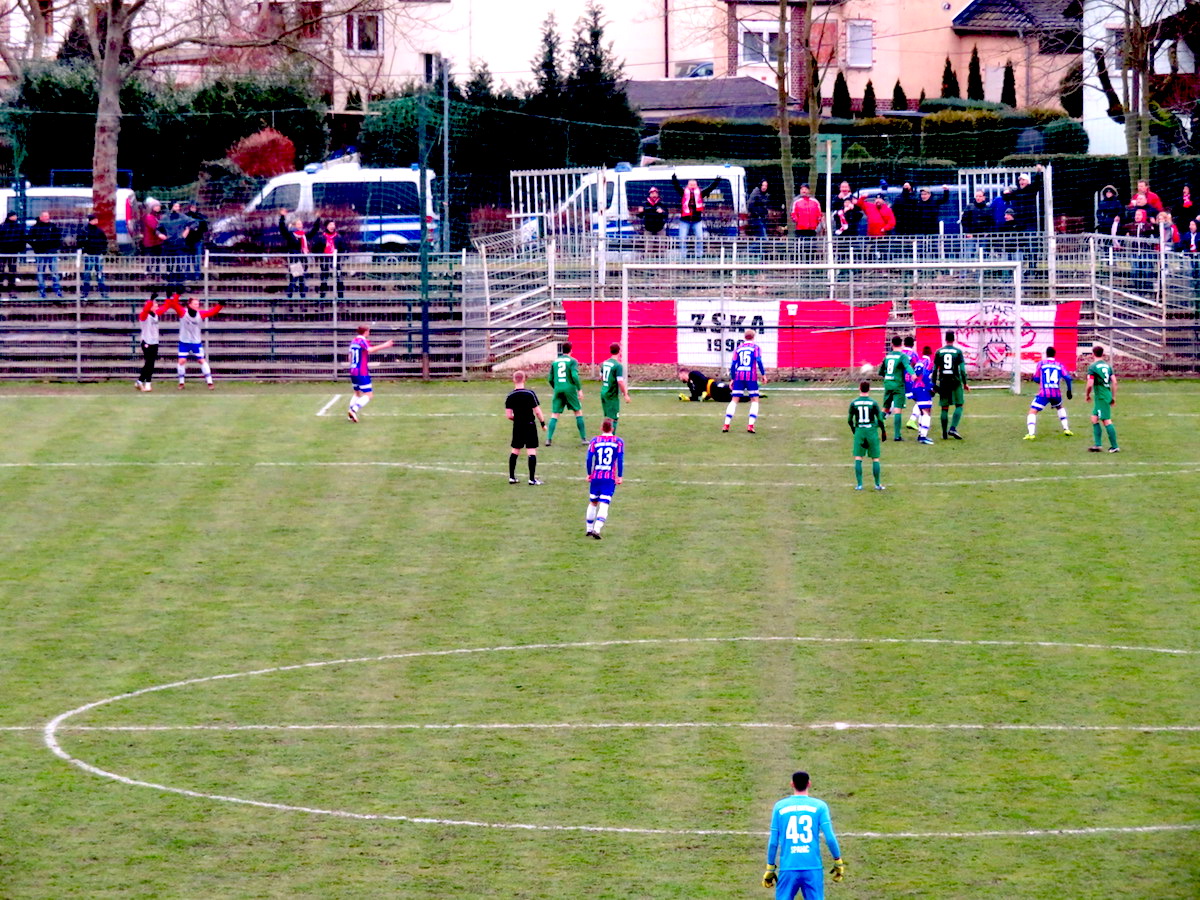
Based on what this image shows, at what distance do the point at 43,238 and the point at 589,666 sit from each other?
28.7 meters

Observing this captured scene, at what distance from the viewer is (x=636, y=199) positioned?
46312 millimetres

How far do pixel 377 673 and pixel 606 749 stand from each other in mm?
3448

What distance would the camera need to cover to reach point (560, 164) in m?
52.0

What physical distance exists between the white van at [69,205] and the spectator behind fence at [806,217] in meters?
17.1

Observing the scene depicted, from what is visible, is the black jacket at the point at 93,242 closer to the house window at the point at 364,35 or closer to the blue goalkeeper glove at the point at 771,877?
the house window at the point at 364,35

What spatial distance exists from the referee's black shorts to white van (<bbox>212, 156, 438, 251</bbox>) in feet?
64.3

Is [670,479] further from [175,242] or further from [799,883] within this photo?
[175,242]

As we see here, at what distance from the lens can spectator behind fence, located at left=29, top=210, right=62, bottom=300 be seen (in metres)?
40.7

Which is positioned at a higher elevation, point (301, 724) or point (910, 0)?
point (910, 0)

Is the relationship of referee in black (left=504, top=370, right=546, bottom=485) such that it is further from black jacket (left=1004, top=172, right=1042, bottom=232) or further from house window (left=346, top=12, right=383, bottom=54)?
house window (left=346, top=12, right=383, bottom=54)

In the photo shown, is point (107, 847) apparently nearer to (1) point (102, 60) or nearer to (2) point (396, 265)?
(2) point (396, 265)

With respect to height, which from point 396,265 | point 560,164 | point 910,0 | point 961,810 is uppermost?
point 910,0

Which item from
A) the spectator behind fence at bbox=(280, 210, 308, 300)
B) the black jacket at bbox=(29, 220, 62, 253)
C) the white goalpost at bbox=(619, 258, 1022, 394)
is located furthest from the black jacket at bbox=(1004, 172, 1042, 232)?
the black jacket at bbox=(29, 220, 62, 253)

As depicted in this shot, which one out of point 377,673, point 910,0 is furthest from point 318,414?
point 910,0
